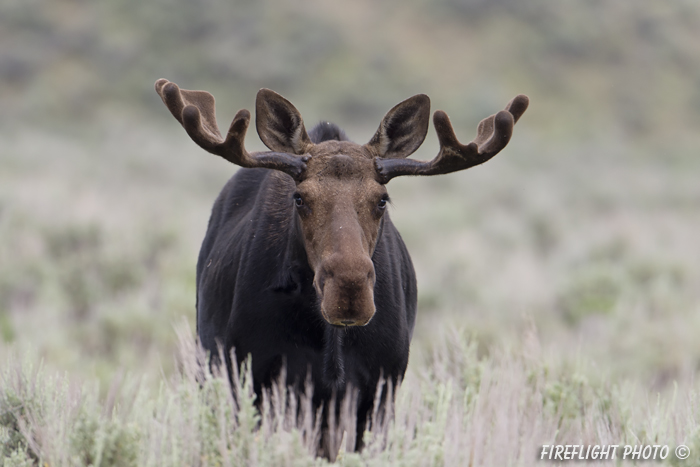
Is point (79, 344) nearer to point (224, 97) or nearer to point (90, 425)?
point (90, 425)

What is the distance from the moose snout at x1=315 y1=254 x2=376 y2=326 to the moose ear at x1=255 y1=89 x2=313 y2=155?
88cm

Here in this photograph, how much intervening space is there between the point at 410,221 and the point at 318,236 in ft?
39.7

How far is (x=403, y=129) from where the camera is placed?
4055mm

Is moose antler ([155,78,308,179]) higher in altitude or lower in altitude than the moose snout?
higher

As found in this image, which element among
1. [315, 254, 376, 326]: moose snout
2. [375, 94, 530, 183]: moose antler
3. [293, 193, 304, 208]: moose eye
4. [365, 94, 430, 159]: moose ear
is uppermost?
[365, 94, 430, 159]: moose ear

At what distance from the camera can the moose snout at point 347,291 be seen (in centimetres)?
323

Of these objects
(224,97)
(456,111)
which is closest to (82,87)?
(224,97)

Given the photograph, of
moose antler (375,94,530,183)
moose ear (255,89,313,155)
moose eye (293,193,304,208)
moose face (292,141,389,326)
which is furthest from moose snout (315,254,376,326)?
moose ear (255,89,313,155)

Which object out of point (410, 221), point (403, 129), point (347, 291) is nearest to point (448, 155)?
point (403, 129)

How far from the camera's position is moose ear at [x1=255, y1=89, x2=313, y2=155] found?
384 cm

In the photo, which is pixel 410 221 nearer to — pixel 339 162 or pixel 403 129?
pixel 403 129

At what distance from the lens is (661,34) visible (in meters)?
37.6

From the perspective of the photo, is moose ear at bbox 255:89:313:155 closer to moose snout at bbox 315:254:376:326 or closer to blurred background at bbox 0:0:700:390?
moose snout at bbox 315:254:376:326

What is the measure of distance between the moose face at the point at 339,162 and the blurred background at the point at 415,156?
5.02 ft
